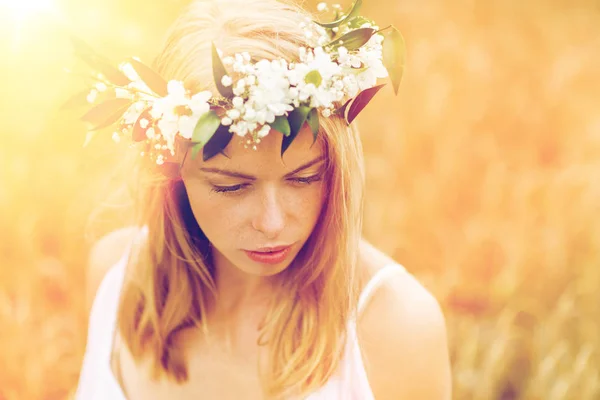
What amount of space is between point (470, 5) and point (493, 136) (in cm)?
40

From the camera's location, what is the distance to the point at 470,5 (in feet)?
5.75

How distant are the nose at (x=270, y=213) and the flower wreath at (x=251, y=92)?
0.08m

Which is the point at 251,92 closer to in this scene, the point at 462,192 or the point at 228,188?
the point at 228,188

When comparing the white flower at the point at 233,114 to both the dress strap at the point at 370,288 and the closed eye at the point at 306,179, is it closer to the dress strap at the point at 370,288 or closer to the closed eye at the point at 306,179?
the closed eye at the point at 306,179

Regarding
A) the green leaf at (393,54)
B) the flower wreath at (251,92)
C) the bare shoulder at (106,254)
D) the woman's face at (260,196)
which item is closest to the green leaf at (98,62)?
the flower wreath at (251,92)

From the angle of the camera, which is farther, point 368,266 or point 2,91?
point 2,91

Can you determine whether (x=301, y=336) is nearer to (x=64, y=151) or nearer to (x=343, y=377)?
(x=343, y=377)

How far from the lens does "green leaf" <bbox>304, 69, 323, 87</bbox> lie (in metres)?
0.79

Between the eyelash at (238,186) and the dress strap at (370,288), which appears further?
the dress strap at (370,288)

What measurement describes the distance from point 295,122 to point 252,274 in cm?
44

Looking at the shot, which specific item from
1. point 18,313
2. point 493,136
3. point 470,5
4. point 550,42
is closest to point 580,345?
point 493,136

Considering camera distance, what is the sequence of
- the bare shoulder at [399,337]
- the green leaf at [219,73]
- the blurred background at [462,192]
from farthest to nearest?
the blurred background at [462,192], the bare shoulder at [399,337], the green leaf at [219,73]

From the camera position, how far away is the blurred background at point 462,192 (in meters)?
1.63

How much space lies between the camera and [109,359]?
121cm
